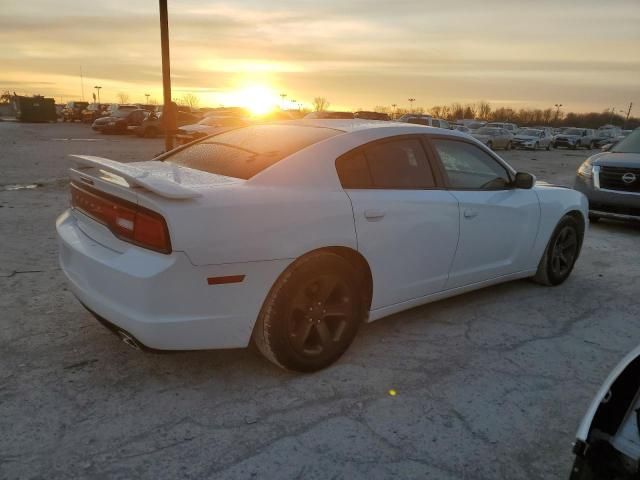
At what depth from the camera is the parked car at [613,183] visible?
751 cm

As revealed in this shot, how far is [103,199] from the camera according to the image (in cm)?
281

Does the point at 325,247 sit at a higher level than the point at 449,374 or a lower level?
higher

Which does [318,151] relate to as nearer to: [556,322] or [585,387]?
[585,387]

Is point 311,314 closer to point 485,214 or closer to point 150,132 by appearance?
point 485,214

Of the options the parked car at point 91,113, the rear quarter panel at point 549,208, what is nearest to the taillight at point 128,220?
the rear quarter panel at point 549,208

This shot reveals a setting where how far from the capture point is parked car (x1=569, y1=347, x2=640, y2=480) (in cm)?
151

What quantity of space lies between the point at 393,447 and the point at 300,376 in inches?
30.9

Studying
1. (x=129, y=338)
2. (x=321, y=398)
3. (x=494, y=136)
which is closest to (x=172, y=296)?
(x=129, y=338)

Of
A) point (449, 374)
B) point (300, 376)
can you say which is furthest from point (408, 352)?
point (300, 376)

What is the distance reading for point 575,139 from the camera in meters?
38.2

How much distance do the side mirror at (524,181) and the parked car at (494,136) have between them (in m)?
25.9

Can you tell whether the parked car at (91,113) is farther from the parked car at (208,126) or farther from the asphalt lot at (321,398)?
the asphalt lot at (321,398)

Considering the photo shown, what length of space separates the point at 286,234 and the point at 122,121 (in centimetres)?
2808

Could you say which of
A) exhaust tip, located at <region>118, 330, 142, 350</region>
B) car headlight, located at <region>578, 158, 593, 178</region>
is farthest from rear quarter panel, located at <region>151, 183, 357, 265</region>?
car headlight, located at <region>578, 158, 593, 178</region>
